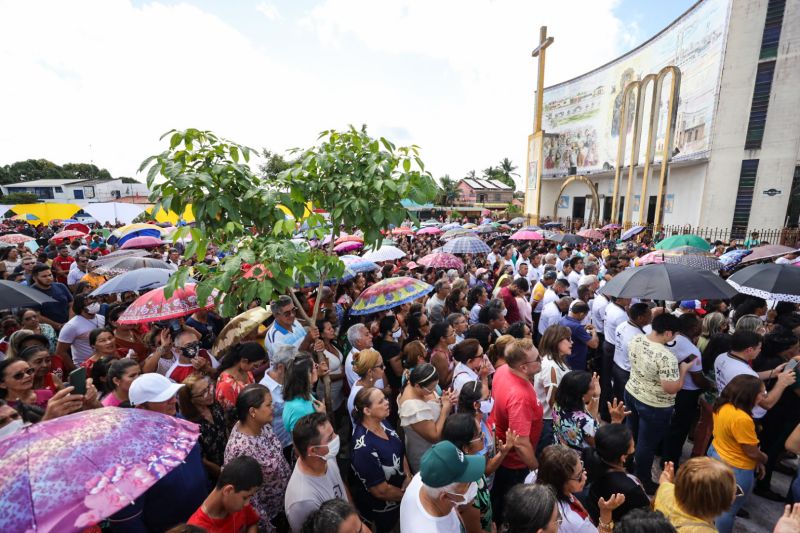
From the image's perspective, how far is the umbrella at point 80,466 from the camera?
1.34m

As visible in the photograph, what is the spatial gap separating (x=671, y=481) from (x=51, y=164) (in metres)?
97.2

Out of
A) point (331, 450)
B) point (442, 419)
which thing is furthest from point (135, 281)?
point (442, 419)

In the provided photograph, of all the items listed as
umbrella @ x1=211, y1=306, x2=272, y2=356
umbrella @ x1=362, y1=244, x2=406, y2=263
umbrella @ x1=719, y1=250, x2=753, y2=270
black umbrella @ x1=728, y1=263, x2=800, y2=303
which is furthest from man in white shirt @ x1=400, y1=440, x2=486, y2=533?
umbrella @ x1=719, y1=250, x2=753, y2=270

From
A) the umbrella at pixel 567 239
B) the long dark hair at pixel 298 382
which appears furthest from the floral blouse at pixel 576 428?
the umbrella at pixel 567 239

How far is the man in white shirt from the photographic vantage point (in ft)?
6.89

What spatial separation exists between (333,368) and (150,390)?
76.3 inches

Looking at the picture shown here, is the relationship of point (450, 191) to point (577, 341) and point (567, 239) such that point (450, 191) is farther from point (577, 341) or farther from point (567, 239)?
point (577, 341)

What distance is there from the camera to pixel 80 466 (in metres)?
1.47

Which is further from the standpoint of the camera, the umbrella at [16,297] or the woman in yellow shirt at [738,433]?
the umbrella at [16,297]

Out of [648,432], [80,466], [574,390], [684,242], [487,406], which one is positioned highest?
[80,466]

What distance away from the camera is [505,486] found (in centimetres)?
351

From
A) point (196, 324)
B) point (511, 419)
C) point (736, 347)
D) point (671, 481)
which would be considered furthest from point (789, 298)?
point (196, 324)

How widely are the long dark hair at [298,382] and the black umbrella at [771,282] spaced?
18.1ft

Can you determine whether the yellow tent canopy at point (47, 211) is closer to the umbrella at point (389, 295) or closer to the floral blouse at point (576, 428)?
the umbrella at point (389, 295)
